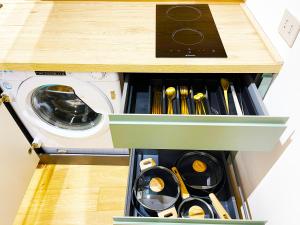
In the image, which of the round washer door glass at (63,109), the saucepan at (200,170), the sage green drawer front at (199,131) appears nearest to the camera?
the sage green drawer front at (199,131)

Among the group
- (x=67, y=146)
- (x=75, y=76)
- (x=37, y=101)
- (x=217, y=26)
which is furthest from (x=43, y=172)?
(x=217, y=26)

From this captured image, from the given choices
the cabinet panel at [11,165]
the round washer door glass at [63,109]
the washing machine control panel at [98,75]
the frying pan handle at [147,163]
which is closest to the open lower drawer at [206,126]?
the washing machine control panel at [98,75]

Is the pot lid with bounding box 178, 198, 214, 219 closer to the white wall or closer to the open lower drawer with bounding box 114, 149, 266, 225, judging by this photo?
the open lower drawer with bounding box 114, 149, 266, 225

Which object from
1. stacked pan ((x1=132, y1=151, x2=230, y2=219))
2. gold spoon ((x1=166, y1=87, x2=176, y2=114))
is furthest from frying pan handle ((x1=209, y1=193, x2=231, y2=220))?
gold spoon ((x1=166, y1=87, x2=176, y2=114))

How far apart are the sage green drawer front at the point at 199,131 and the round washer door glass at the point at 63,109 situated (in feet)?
1.97

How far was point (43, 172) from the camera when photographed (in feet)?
5.64

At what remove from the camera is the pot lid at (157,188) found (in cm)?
118

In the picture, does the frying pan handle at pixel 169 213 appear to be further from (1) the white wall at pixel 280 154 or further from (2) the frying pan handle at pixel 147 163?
(1) the white wall at pixel 280 154

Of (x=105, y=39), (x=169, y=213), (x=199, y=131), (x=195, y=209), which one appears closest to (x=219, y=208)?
(x=195, y=209)

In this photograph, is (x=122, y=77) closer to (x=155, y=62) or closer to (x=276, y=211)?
Result: (x=155, y=62)

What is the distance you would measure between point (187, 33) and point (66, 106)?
0.83m

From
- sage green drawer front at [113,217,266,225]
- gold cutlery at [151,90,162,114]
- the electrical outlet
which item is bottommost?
sage green drawer front at [113,217,266,225]

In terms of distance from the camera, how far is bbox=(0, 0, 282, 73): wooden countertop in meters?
1.02

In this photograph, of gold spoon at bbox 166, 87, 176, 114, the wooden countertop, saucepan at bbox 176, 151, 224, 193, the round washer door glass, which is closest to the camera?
the wooden countertop
